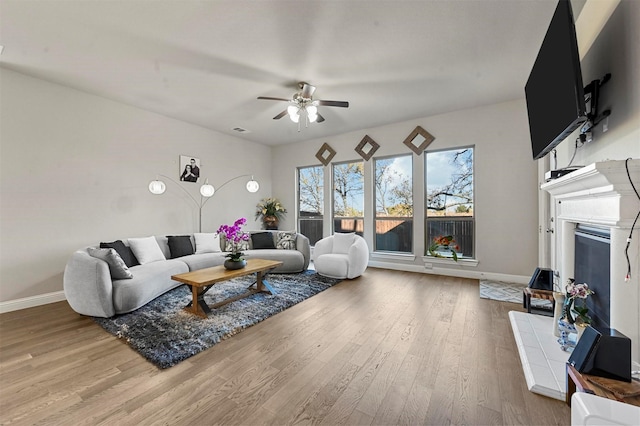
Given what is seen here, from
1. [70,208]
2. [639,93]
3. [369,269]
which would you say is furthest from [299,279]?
[639,93]

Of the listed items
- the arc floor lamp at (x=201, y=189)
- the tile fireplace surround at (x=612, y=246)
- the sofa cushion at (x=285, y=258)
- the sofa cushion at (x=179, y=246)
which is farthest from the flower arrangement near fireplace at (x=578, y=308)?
the sofa cushion at (x=179, y=246)

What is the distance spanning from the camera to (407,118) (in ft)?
16.3

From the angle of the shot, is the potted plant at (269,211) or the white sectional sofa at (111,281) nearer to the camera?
the white sectional sofa at (111,281)

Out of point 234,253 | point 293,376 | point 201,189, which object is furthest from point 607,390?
point 201,189

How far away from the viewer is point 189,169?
16.8ft

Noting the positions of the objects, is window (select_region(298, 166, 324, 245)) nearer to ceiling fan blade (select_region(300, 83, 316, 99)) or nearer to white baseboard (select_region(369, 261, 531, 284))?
white baseboard (select_region(369, 261, 531, 284))

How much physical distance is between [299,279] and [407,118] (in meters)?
3.58

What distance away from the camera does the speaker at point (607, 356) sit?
1375 mm

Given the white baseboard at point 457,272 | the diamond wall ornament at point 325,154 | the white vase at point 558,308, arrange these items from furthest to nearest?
the diamond wall ornament at point 325,154
the white baseboard at point 457,272
the white vase at point 558,308

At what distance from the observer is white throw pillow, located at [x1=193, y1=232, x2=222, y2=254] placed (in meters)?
4.73

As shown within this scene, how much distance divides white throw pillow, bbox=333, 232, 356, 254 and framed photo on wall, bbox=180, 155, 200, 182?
3053 millimetres

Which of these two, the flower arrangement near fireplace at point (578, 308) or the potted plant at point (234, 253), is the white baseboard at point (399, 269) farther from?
the potted plant at point (234, 253)

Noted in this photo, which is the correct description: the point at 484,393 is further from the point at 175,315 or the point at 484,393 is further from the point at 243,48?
the point at 243,48

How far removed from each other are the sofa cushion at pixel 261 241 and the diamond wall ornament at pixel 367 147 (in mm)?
2599
